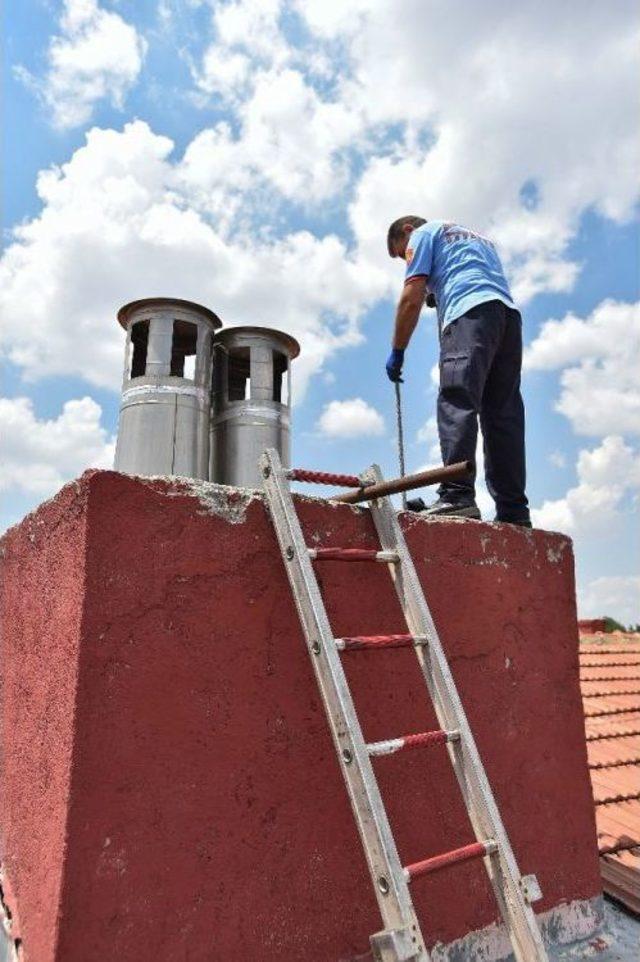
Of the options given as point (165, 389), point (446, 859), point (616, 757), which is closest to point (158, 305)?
point (165, 389)

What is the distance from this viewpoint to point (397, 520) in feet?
7.53

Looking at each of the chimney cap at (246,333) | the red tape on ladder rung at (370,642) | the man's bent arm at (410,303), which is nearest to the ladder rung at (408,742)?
the red tape on ladder rung at (370,642)

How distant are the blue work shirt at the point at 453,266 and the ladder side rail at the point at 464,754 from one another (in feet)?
4.11

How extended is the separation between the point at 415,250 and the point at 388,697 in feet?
6.57

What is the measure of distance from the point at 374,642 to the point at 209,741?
496 millimetres

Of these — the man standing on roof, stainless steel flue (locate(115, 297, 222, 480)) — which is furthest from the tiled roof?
stainless steel flue (locate(115, 297, 222, 480))

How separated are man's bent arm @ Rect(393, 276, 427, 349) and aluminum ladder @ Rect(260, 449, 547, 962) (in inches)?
48.6

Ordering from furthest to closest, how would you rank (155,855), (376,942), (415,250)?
(415,250), (155,855), (376,942)

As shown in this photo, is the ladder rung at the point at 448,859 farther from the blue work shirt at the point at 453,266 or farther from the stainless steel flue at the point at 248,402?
the stainless steel flue at the point at 248,402

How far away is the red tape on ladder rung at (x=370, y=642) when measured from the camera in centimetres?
185

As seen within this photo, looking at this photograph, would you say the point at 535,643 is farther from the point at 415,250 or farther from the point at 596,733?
the point at 596,733

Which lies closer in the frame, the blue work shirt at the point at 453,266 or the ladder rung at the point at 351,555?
the ladder rung at the point at 351,555

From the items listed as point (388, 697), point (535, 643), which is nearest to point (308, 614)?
point (388, 697)

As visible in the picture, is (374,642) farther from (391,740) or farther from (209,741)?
(209,741)
